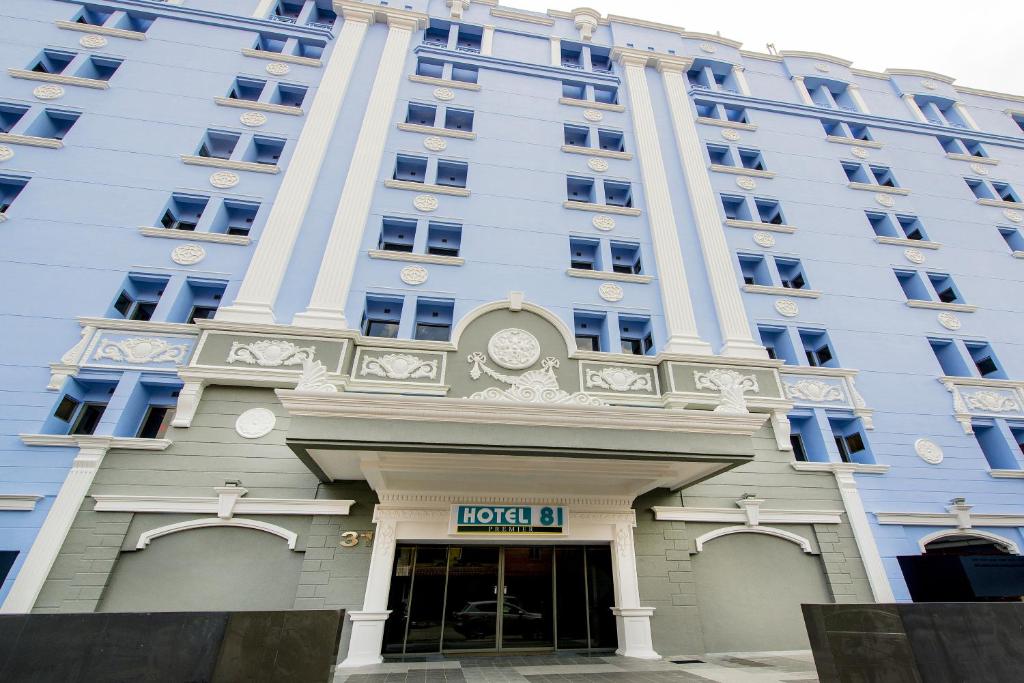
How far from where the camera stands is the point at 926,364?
15.1 m

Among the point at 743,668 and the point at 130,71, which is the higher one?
the point at 130,71

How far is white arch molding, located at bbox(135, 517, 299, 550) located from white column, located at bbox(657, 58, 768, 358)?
500 inches

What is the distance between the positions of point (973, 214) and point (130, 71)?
A: 3370 cm

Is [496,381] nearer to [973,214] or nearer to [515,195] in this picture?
[515,195]

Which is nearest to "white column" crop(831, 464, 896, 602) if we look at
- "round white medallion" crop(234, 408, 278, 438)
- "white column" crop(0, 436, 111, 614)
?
"round white medallion" crop(234, 408, 278, 438)

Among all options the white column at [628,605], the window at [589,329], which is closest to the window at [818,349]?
the window at [589,329]

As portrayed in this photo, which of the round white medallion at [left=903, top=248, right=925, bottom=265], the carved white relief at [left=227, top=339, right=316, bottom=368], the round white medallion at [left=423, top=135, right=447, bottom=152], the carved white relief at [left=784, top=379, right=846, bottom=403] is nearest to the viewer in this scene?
the carved white relief at [left=227, top=339, right=316, bottom=368]

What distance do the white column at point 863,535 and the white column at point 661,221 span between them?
198 inches

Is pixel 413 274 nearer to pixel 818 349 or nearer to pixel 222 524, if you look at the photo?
pixel 222 524

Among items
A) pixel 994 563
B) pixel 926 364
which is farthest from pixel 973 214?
pixel 994 563

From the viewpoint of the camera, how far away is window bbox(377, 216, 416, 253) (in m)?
15.1

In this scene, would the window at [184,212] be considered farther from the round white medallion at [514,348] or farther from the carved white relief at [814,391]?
the carved white relief at [814,391]

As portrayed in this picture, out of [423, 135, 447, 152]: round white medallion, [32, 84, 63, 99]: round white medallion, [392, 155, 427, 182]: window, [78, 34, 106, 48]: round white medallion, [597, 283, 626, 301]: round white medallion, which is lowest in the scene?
[597, 283, 626, 301]: round white medallion

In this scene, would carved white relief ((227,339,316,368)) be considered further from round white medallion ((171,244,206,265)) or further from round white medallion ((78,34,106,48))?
round white medallion ((78,34,106,48))
